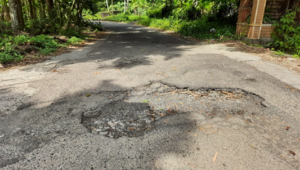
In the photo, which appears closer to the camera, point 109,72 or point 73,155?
point 73,155

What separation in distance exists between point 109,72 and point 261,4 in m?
6.75

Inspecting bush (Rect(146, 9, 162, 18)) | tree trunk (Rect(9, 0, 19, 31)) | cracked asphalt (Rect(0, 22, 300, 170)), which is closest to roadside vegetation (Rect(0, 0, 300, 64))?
tree trunk (Rect(9, 0, 19, 31))

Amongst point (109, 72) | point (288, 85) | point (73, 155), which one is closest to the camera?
point (73, 155)

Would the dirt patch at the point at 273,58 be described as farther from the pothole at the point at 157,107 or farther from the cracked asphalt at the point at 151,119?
the pothole at the point at 157,107

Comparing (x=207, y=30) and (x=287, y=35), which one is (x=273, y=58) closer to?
(x=287, y=35)

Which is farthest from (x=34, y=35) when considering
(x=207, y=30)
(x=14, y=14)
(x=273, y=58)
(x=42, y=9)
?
(x=273, y=58)

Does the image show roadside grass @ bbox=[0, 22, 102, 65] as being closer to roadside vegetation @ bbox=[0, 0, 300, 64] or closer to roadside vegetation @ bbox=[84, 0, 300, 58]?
roadside vegetation @ bbox=[0, 0, 300, 64]

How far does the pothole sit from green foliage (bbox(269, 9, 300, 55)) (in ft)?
16.3

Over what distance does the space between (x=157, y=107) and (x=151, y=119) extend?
1.20 feet

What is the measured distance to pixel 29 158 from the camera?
1.98 metres

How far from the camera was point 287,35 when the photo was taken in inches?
296

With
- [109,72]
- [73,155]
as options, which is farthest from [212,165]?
[109,72]

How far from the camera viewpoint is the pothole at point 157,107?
256 centimetres

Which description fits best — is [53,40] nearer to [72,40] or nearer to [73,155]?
[72,40]
